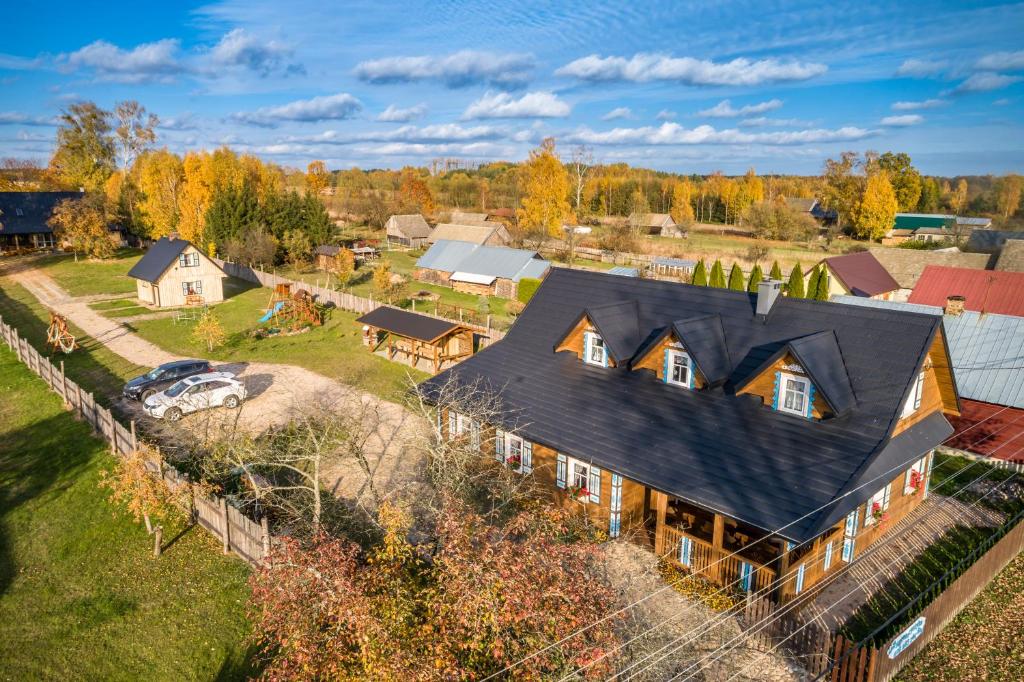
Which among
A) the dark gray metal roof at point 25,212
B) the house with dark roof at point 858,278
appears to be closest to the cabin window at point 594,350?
the house with dark roof at point 858,278

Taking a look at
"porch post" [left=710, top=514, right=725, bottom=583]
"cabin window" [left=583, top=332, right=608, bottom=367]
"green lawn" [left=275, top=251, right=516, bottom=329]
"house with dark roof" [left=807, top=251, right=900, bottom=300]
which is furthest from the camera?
"house with dark roof" [left=807, top=251, right=900, bottom=300]

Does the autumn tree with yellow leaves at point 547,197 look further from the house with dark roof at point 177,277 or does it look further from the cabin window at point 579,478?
the cabin window at point 579,478

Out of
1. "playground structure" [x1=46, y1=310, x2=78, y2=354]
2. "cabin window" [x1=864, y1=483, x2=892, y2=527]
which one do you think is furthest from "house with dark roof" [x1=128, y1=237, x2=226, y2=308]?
"cabin window" [x1=864, y1=483, x2=892, y2=527]

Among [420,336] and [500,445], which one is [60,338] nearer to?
[420,336]

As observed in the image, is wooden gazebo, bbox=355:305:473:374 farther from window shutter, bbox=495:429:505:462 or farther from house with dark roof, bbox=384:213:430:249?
house with dark roof, bbox=384:213:430:249

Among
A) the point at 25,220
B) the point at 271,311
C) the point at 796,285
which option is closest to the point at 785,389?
the point at 796,285

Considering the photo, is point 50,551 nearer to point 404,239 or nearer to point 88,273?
point 88,273
